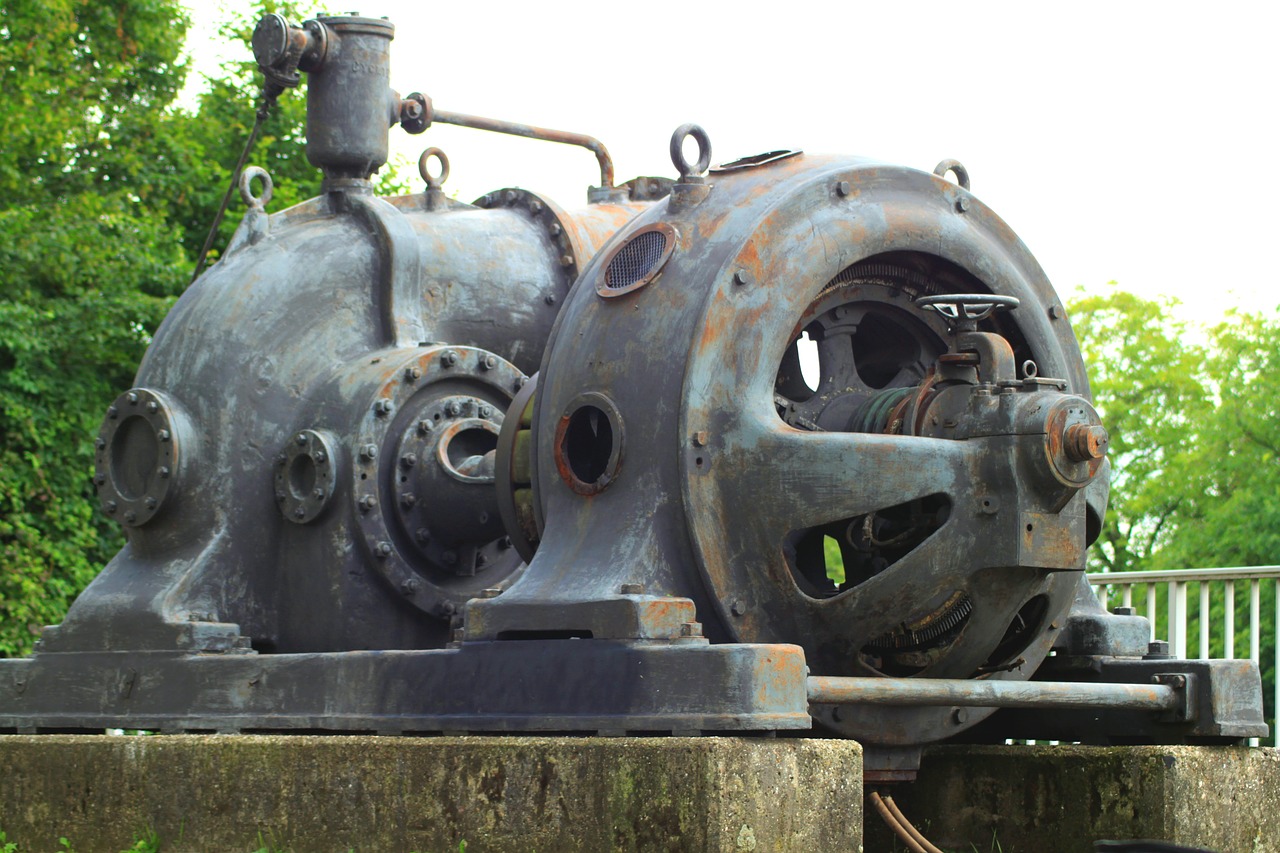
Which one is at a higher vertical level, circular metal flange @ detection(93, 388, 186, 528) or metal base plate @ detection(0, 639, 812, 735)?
circular metal flange @ detection(93, 388, 186, 528)

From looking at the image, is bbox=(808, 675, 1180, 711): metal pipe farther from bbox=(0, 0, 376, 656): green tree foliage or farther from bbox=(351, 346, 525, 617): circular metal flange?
bbox=(0, 0, 376, 656): green tree foliage

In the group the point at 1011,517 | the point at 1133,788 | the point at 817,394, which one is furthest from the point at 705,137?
the point at 1133,788

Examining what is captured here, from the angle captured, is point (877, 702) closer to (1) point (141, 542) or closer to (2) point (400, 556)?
(2) point (400, 556)

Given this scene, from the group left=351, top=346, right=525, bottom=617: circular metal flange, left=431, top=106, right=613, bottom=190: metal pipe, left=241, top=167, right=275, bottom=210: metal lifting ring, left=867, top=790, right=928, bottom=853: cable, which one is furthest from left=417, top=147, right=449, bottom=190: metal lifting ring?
left=867, top=790, right=928, bottom=853: cable

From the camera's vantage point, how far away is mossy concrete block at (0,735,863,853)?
13.9ft

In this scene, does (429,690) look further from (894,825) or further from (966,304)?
(966,304)

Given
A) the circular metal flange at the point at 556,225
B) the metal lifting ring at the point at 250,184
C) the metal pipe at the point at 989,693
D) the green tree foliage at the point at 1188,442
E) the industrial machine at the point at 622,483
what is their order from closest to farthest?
the metal pipe at the point at 989,693 → the industrial machine at the point at 622,483 → the metal lifting ring at the point at 250,184 → the circular metal flange at the point at 556,225 → the green tree foliage at the point at 1188,442

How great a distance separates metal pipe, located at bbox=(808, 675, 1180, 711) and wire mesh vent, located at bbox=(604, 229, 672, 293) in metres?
1.16

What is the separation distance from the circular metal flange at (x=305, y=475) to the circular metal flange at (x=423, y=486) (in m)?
0.09

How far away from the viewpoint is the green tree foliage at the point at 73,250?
18.2 meters

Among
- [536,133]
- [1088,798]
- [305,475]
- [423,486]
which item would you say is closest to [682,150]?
[423,486]

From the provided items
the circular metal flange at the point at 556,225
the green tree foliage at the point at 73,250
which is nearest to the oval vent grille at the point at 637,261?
the circular metal flange at the point at 556,225

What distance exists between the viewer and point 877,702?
4.65 m

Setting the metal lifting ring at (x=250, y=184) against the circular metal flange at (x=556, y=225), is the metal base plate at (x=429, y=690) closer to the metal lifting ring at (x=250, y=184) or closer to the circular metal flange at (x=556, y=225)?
the metal lifting ring at (x=250, y=184)
